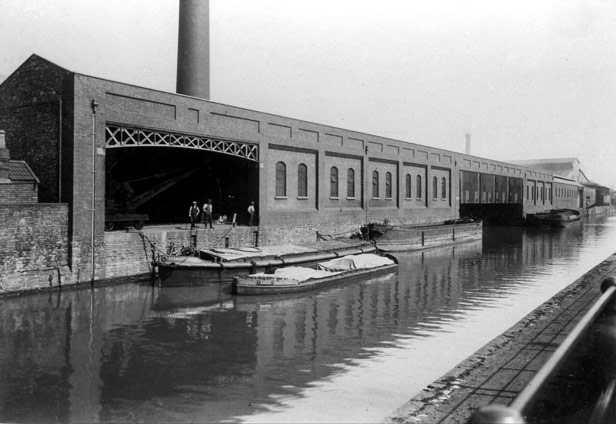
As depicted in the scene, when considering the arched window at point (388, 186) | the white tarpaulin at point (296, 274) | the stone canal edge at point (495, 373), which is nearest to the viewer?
the stone canal edge at point (495, 373)

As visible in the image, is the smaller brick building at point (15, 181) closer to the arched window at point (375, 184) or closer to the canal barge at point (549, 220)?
the arched window at point (375, 184)

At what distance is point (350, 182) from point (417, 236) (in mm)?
5207

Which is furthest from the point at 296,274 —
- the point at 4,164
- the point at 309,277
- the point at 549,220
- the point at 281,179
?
the point at 549,220

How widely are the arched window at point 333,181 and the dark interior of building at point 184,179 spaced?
685cm

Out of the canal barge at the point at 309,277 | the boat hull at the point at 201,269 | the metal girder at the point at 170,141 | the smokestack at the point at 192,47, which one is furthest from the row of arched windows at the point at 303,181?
the boat hull at the point at 201,269

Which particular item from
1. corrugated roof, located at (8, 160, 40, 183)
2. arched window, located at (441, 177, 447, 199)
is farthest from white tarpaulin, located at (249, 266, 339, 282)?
arched window, located at (441, 177, 447, 199)

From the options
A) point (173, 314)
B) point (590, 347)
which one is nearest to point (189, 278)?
point (173, 314)

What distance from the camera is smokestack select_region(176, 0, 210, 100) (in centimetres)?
2481

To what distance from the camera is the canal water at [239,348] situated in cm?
748

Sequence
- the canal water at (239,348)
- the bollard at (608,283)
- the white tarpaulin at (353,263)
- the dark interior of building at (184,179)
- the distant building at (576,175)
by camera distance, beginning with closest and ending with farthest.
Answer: the bollard at (608,283) → the canal water at (239,348) → the white tarpaulin at (353,263) → the dark interior of building at (184,179) → the distant building at (576,175)

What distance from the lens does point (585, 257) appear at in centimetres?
2769

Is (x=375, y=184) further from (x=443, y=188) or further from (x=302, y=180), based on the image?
(x=443, y=188)

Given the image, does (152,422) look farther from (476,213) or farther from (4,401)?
(476,213)

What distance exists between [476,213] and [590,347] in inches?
1997
